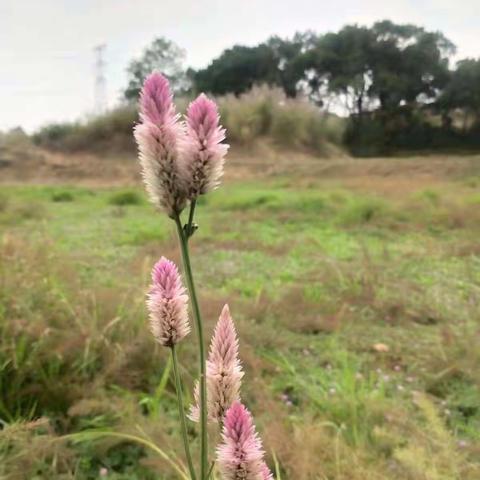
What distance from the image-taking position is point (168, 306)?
28.9 inches

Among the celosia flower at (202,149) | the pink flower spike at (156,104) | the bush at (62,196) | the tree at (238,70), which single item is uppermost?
the tree at (238,70)

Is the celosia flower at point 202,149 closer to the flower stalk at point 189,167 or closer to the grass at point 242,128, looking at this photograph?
the flower stalk at point 189,167

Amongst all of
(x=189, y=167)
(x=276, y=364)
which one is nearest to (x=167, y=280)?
(x=189, y=167)

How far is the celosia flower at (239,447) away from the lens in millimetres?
646

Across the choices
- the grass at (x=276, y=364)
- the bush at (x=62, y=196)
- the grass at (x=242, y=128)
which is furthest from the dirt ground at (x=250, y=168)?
the grass at (x=276, y=364)

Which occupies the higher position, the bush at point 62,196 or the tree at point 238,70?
the tree at point 238,70

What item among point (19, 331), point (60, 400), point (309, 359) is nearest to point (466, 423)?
point (309, 359)

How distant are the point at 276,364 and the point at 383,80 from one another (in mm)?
23258

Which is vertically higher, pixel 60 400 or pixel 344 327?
pixel 60 400

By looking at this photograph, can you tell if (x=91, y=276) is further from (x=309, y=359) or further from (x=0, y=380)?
(x=0, y=380)

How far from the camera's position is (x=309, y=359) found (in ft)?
11.5

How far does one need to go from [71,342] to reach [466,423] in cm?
169

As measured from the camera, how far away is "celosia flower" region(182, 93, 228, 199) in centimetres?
67

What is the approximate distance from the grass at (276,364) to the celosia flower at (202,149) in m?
0.86
